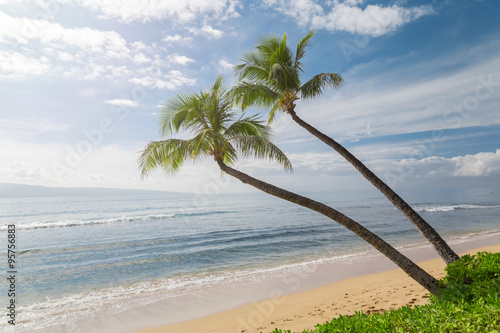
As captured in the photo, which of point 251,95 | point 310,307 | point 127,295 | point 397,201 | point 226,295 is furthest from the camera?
point 127,295

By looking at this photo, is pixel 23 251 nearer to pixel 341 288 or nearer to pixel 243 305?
pixel 243 305

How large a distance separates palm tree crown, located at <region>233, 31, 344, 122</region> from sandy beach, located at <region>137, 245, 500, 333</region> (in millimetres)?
5692

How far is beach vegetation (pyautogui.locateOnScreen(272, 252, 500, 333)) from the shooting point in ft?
8.11

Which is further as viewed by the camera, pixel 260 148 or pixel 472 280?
pixel 260 148

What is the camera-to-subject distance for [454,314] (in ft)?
9.02

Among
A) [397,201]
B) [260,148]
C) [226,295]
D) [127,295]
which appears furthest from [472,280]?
[127,295]

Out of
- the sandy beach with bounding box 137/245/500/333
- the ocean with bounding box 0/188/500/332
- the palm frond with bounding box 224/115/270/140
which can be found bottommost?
the ocean with bounding box 0/188/500/332

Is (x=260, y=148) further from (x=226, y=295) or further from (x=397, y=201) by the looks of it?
(x=226, y=295)

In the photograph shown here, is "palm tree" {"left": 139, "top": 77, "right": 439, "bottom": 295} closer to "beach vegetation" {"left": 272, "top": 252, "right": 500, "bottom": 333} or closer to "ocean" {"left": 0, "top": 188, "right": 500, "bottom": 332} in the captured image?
"beach vegetation" {"left": 272, "top": 252, "right": 500, "bottom": 333}

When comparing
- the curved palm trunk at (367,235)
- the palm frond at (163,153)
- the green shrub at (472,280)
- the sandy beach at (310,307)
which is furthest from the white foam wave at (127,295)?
the green shrub at (472,280)

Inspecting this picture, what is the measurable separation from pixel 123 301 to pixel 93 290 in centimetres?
227

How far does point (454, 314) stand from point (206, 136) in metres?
5.13

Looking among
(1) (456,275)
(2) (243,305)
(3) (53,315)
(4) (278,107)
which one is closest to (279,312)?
(2) (243,305)

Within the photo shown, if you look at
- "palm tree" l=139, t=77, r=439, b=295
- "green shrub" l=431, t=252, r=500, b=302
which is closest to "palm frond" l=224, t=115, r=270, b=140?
"palm tree" l=139, t=77, r=439, b=295
